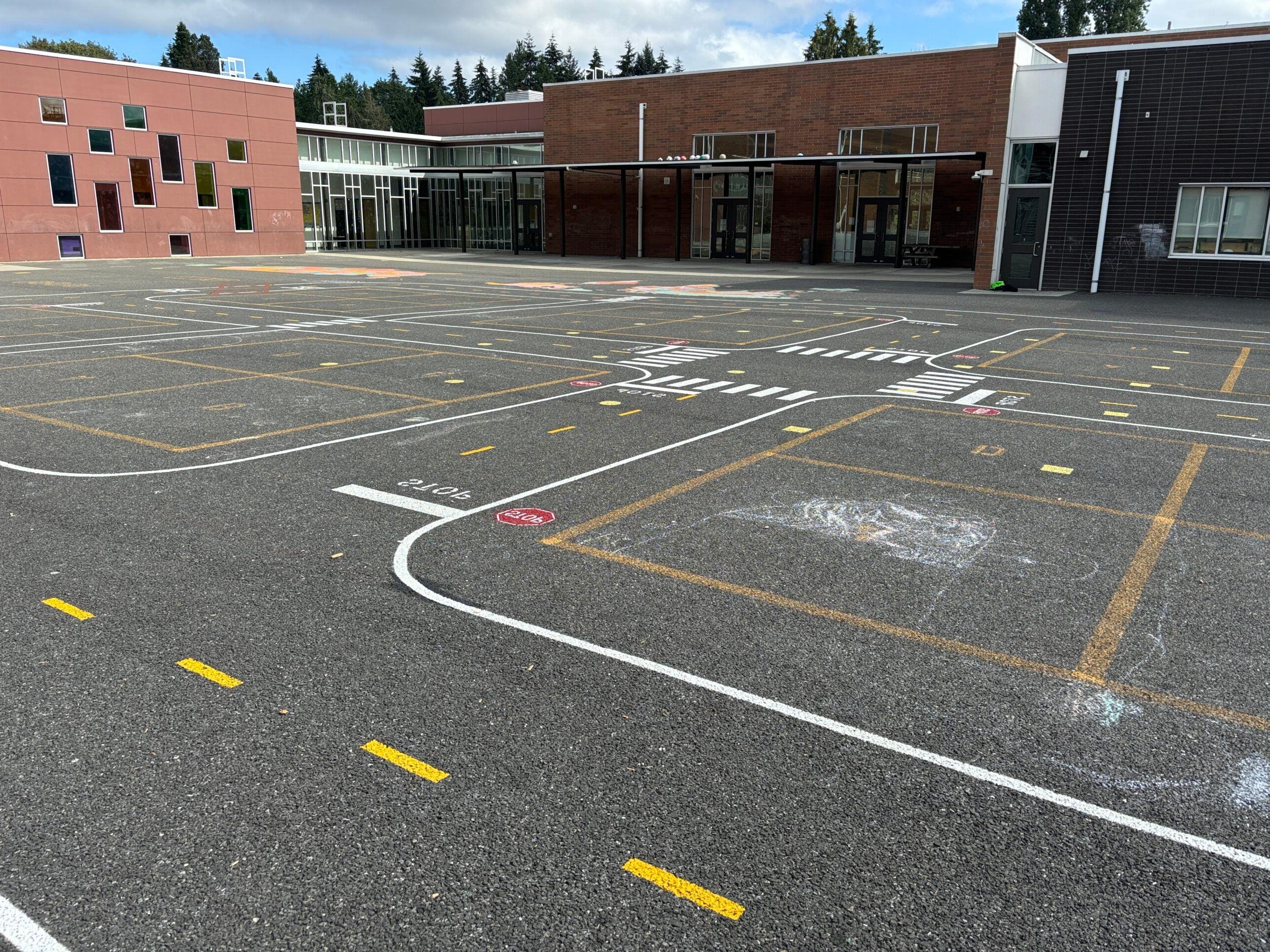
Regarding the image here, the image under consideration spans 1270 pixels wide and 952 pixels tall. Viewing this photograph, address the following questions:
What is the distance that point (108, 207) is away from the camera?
44.4 m

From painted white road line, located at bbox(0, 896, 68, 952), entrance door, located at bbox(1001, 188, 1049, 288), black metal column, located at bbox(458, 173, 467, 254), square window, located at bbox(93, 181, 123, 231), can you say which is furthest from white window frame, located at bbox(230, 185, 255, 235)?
painted white road line, located at bbox(0, 896, 68, 952)

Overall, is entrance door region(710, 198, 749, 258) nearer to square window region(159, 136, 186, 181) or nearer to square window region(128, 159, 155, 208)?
square window region(159, 136, 186, 181)

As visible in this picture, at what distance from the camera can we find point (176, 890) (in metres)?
3.28

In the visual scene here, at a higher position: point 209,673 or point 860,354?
point 860,354

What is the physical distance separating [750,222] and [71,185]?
3104 cm

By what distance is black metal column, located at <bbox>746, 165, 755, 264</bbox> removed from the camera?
4538 centimetres

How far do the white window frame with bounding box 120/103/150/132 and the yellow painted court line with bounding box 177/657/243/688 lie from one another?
47.7 m

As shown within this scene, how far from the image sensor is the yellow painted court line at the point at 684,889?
3223 mm

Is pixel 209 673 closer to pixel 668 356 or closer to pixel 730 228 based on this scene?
pixel 668 356

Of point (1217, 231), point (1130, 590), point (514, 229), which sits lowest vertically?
point (1130, 590)

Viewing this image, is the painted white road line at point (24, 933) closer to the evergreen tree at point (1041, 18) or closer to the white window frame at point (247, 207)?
the white window frame at point (247, 207)

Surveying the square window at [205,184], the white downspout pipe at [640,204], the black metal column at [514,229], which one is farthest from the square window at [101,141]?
the white downspout pipe at [640,204]

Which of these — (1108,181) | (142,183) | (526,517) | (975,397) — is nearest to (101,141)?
(142,183)

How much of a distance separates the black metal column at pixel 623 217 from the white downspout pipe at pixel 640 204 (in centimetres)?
81
